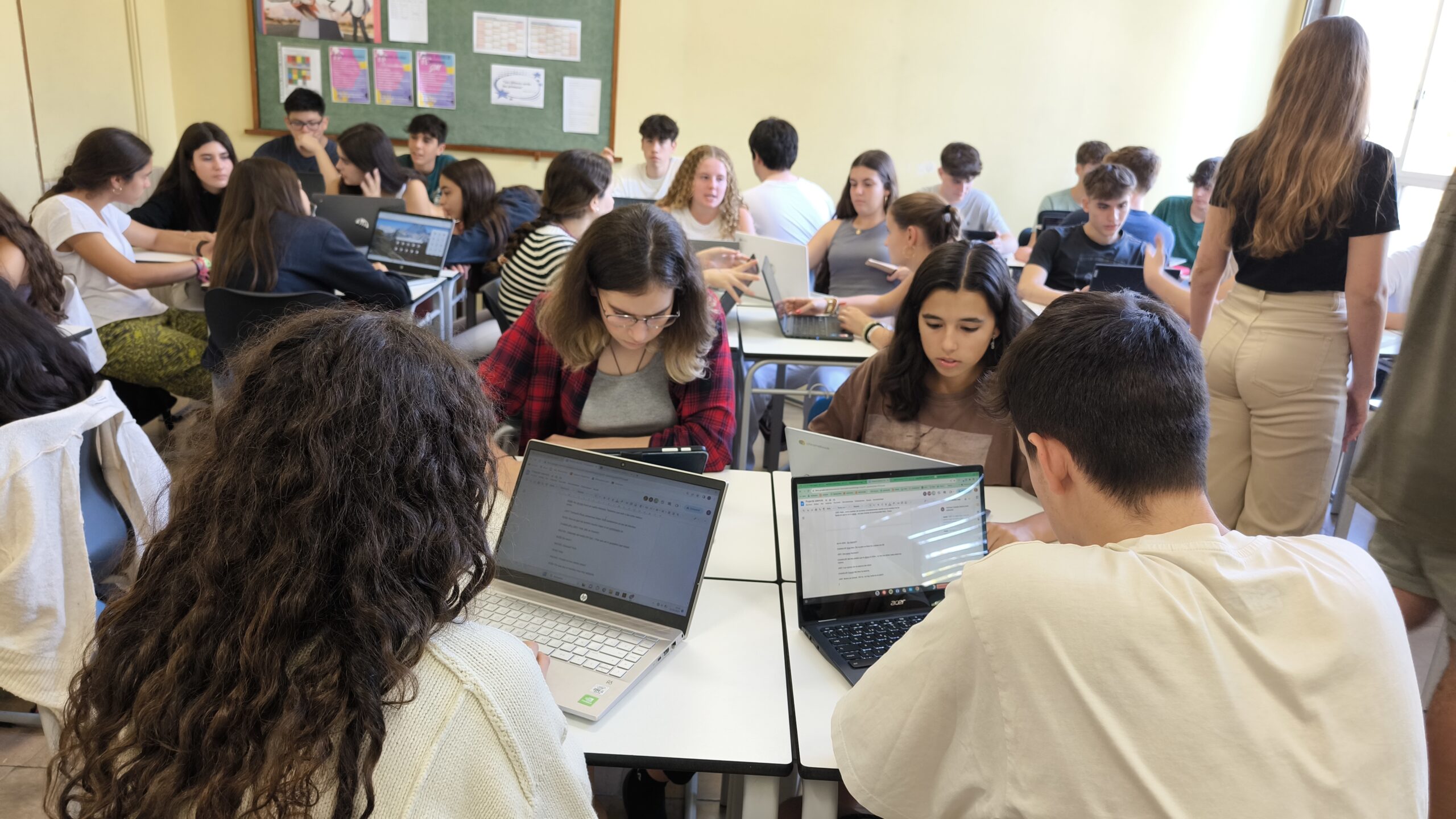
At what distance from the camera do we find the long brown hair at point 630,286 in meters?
1.93

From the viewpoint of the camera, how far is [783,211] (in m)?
4.05

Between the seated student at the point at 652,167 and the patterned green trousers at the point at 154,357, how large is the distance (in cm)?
217

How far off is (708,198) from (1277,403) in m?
2.38

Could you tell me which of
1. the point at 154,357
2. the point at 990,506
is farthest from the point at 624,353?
the point at 154,357

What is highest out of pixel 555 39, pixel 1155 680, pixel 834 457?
pixel 555 39

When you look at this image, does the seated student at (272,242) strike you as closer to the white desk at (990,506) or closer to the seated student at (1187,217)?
the white desk at (990,506)

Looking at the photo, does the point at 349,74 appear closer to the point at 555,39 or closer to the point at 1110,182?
the point at 555,39

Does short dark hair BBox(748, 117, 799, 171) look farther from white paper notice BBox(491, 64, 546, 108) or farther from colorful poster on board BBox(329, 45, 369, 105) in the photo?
colorful poster on board BBox(329, 45, 369, 105)

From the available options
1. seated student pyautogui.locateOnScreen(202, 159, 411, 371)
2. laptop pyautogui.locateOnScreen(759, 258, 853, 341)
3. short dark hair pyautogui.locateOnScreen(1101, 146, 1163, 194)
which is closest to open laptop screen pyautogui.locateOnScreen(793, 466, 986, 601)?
laptop pyautogui.locateOnScreen(759, 258, 853, 341)

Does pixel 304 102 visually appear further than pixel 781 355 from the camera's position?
Yes

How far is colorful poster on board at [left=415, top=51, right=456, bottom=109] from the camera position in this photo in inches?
223

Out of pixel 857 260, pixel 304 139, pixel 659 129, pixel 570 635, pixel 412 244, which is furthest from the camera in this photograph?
pixel 304 139

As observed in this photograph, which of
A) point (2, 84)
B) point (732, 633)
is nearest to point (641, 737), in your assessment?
point (732, 633)

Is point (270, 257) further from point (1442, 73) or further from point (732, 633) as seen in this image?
point (1442, 73)
